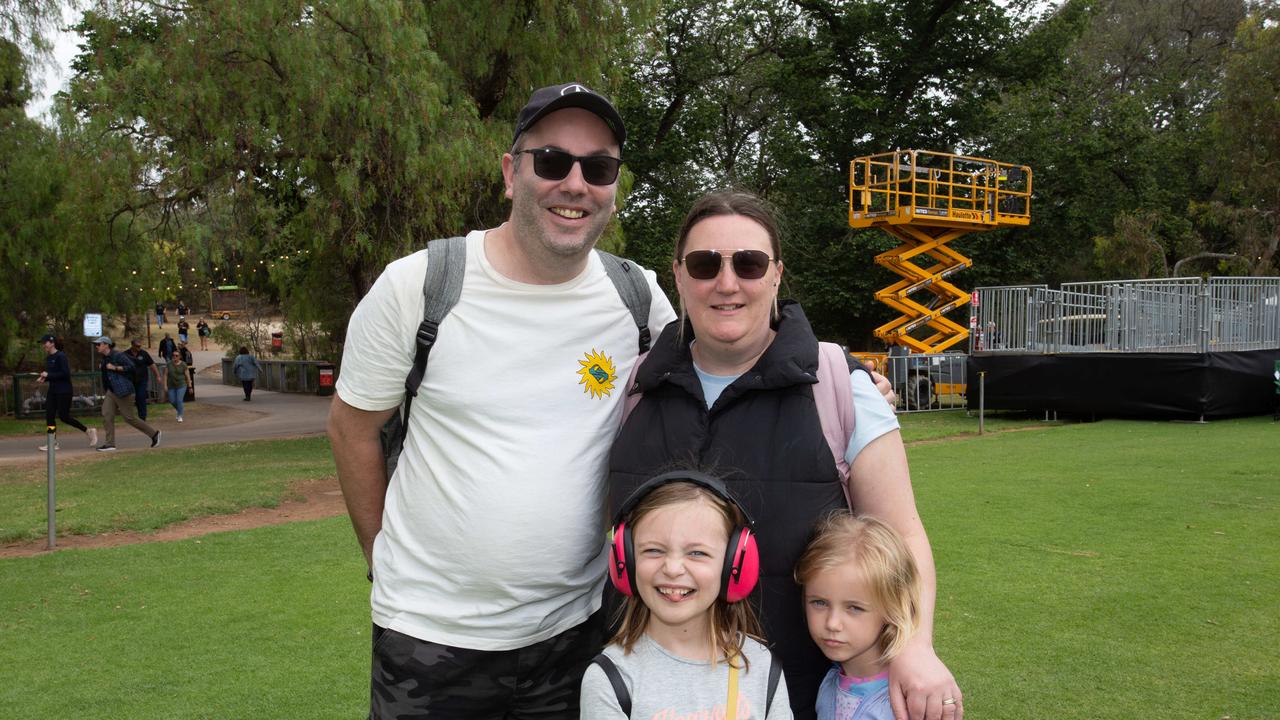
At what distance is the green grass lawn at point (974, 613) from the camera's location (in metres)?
4.88

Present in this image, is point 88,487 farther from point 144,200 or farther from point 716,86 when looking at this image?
point 716,86

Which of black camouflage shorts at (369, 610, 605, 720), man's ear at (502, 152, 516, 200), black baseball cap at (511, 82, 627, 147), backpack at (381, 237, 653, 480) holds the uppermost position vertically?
black baseball cap at (511, 82, 627, 147)

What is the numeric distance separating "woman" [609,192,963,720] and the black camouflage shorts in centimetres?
48

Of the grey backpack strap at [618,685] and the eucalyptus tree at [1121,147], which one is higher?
the eucalyptus tree at [1121,147]

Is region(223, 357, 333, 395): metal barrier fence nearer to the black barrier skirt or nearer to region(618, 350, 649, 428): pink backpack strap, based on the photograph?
the black barrier skirt

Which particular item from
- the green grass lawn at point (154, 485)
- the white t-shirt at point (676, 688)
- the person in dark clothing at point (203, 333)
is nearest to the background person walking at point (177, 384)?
the green grass lawn at point (154, 485)

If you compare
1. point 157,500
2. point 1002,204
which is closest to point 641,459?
point 157,500

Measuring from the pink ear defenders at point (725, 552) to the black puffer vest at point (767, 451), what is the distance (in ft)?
0.23

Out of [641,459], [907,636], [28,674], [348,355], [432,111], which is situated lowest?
[28,674]

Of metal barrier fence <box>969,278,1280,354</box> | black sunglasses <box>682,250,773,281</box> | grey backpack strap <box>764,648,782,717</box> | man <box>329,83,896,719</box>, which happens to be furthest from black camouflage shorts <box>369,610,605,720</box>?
metal barrier fence <box>969,278,1280,354</box>

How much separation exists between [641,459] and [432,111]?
13041 millimetres

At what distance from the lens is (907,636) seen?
2.20 m

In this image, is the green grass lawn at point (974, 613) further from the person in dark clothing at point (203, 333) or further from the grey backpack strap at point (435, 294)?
the person in dark clothing at point (203, 333)

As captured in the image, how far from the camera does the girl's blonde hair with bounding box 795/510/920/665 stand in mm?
2180
